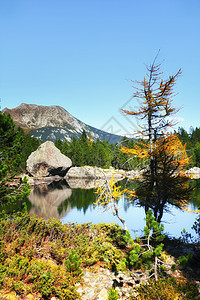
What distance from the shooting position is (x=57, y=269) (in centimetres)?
530

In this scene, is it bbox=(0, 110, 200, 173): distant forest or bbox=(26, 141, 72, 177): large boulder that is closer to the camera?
bbox=(0, 110, 200, 173): distant forest

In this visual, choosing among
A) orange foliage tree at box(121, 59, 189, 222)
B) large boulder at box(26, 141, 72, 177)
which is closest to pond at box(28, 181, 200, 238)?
orange foliage tree at box(121, 59, 189, 222)

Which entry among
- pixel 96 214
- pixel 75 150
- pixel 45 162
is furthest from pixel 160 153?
pixel 75 150

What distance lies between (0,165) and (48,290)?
5.16 m

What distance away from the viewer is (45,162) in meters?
44.2

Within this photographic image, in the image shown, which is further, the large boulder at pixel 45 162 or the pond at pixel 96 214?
the large boulder at pixel 45 162

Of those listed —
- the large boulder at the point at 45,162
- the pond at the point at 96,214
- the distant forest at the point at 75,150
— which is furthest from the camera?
the large boulder at the point at 45,162

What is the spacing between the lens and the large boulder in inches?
1745

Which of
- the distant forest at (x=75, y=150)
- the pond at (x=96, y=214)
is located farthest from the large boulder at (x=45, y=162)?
the pond at (x=96, y=214)

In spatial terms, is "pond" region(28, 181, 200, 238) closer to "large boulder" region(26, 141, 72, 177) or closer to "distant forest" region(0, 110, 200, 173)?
"distant forest" region(0, 110, 200, 173)

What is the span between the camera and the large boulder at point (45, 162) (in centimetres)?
4431

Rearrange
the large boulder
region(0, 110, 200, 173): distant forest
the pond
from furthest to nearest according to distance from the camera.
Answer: the large boulder
the pond
region(0, 110, 200, 173): distant forest

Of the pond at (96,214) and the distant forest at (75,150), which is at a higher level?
the distant forest at (75,150)

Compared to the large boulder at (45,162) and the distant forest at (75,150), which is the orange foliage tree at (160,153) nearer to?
the distant forest at (75,150)
